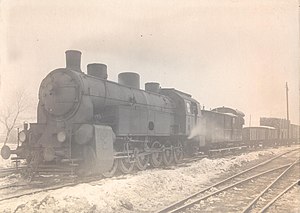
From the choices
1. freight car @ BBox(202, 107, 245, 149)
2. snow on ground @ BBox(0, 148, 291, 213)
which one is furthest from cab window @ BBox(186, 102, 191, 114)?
snow on ground @ BBox(0, 148, 291, 213)

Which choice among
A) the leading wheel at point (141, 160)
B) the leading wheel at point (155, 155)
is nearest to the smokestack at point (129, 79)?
the leading wheel at point (155, 155)

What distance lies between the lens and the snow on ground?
4863mm

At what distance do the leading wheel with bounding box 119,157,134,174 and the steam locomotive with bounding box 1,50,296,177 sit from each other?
0.02 meters

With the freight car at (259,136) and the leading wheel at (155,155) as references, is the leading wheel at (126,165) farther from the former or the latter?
the freight car at (259,136)

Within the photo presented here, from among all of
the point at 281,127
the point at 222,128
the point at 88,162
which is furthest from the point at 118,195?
the point at 281,127

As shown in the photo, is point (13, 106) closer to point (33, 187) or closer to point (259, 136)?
point (33, 187)

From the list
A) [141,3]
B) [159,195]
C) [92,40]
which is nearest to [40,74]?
[92,40]

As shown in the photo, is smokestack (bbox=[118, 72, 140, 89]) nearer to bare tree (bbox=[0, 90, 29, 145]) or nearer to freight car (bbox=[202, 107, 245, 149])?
bare tree (bbox=[0, 90, 29, 145])

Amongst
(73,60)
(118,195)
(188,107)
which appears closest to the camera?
(118,195)

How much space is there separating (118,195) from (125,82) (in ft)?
17.0

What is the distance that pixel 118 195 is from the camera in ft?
19.6

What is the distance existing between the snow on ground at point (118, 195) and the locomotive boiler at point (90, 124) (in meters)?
0.85

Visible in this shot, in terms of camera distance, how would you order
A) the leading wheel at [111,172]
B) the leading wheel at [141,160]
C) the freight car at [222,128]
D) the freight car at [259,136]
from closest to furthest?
the leading wheel at [111,172] < the leading wheel at [141,160] < the freight car at [222,128] < the freight car at [259,136]

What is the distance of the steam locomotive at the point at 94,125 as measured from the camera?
7.23 metres
